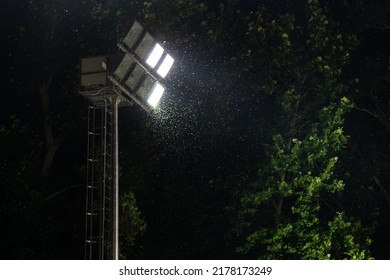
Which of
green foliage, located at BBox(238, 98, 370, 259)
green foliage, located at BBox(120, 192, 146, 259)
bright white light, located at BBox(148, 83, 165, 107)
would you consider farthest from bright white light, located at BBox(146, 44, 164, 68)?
green foliage, located at BBox(238, 98, 370, 259)

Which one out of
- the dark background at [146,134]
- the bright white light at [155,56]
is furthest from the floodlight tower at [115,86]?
the dark background at [146,134]

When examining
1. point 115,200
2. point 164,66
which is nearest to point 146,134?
point 164,66

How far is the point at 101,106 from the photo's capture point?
9.17 metres

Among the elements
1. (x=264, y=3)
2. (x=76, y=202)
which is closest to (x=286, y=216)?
(x=76, y=202)

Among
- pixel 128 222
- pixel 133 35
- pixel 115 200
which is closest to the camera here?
pixel 115 200

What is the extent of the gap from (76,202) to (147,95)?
825 cm

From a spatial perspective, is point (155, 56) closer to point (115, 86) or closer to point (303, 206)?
point (115, 86)

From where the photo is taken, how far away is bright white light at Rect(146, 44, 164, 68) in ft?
29.5

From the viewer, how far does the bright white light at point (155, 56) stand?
8.98 metres

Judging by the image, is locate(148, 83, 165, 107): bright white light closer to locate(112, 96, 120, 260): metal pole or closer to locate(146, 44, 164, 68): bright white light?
locate(146, 44, 164, 68): bright white light

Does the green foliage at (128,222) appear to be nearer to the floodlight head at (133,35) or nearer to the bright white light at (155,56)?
the bright white light at (155,56)

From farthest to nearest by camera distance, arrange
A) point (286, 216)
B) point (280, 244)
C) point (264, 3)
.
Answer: point (264, 3), point (286, 216), point (280, 244)

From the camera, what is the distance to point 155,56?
9.08 metres

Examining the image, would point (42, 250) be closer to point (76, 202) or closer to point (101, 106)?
point (76, 202)
